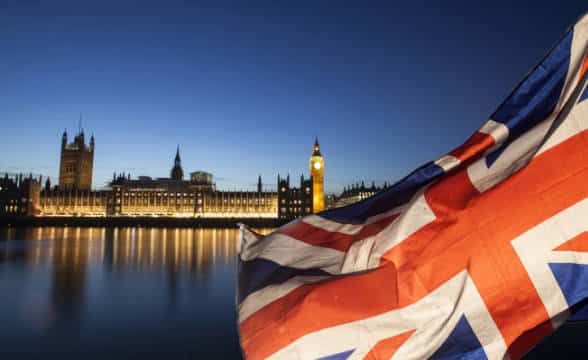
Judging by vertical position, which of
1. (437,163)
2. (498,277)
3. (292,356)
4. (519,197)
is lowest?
(292,356)

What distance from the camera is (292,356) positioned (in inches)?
54.4

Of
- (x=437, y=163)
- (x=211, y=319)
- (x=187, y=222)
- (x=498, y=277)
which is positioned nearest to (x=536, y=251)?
(x=498, y=277)

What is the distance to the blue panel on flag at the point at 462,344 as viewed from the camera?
1384 mm

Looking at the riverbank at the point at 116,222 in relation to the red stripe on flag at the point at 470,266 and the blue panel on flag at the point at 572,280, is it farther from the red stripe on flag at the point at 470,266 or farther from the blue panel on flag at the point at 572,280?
the blue panel on flag at the point at 572,280

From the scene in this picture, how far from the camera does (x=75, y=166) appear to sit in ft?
245

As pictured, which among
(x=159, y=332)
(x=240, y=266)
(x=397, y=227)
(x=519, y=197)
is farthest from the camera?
(x=159, y=332)

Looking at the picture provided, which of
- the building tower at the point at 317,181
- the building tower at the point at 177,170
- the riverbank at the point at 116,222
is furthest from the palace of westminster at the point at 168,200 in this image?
the building tower at the point at 177,170

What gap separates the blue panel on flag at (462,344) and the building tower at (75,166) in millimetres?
83042

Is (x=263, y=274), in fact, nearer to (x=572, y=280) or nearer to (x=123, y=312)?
(x=572, y=280)

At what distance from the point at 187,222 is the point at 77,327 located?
146 ft

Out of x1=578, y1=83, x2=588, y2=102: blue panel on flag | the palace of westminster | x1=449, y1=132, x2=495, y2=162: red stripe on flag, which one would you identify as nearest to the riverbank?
the palace of westminster

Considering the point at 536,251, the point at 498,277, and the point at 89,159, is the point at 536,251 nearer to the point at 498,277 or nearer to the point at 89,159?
the point at 498,277

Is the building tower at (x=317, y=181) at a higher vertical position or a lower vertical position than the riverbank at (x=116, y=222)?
higher

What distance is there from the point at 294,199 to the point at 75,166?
45148mm
